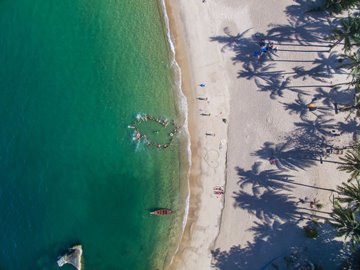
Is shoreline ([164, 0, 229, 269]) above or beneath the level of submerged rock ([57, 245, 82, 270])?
above

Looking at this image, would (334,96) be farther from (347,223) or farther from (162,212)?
(162,212)

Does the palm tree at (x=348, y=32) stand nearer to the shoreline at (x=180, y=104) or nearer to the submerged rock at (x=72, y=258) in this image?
the shoreline at (x=180, y=104)

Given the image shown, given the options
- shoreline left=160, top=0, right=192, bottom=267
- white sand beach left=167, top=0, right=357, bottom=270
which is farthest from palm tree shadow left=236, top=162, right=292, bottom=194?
shoreline left=160, top=0, right=192, bottom=267

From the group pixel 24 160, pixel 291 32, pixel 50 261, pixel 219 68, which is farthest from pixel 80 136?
pixel 291 32

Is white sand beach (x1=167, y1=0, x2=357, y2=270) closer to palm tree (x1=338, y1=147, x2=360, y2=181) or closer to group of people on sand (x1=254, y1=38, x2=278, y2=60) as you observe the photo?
group of people on sand (x1=254, y1=38, x2=278, y2=60)

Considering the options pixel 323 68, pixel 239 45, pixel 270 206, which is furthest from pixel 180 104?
pixel 323 68

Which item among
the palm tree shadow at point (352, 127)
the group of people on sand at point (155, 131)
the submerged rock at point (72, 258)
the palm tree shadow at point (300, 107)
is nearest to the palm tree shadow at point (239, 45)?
the palm tree shadow at point (300, 107)
